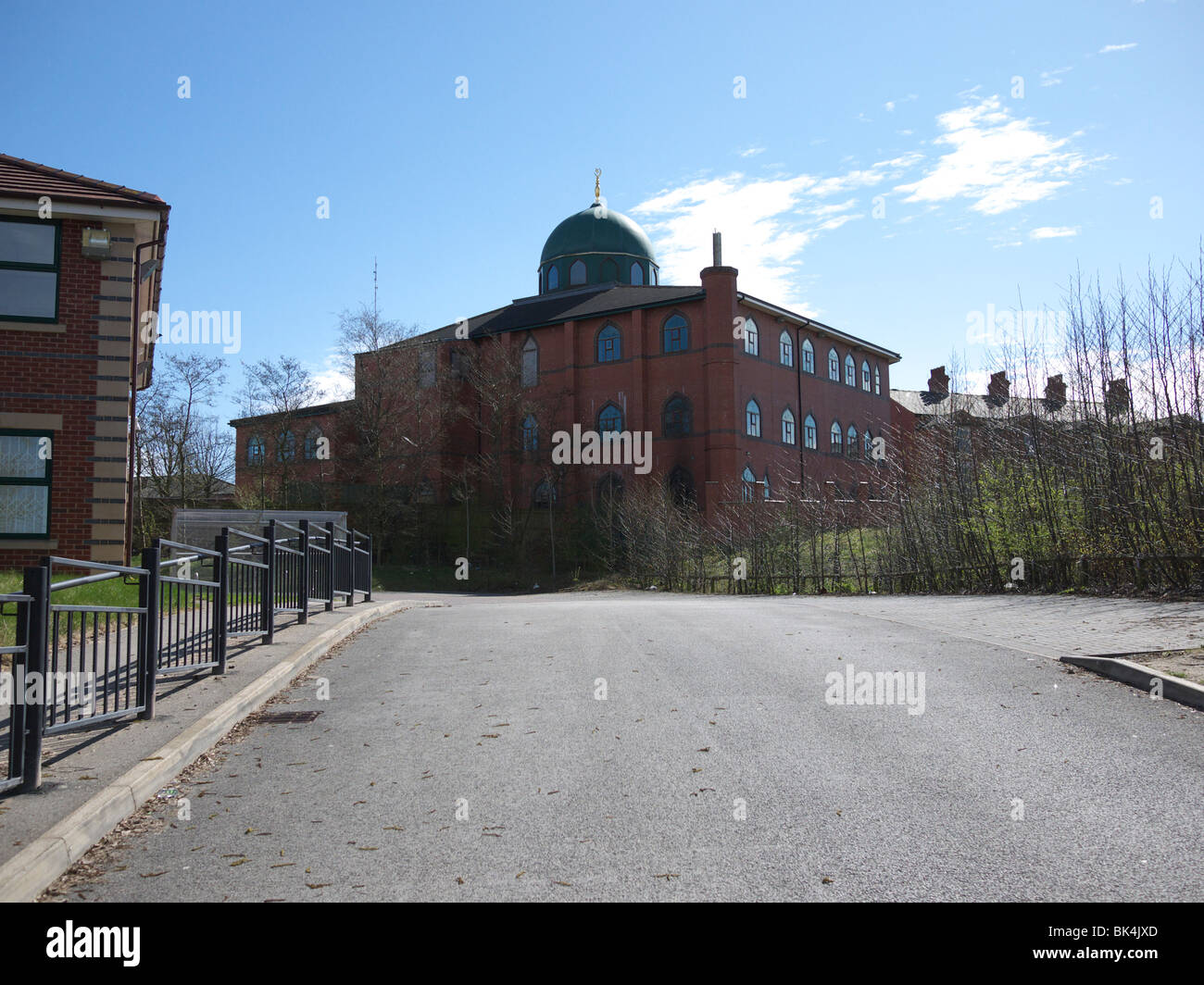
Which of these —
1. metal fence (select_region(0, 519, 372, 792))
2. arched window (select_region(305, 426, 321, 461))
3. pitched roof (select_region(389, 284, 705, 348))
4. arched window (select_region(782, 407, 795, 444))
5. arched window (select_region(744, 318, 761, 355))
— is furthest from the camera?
arched window (select_region(305, 426, 321, 461))

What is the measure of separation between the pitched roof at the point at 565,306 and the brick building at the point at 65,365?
3256 centimetres

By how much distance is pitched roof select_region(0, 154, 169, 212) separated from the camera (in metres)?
16.3

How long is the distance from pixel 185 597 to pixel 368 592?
11.6 m

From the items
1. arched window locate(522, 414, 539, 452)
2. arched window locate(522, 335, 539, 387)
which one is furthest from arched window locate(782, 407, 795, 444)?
arched window locate(522, 335, 539, 387)

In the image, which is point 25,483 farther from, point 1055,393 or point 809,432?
point 809,432

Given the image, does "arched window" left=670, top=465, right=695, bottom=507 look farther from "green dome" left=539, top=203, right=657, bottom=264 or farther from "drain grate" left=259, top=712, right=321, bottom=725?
"drain grate" left=259, top=712, right=321, bottom=725

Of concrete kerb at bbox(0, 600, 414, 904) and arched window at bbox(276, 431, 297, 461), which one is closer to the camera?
concrete kerb at bbox(0, 600, 414, 904)

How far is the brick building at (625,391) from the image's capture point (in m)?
46.0

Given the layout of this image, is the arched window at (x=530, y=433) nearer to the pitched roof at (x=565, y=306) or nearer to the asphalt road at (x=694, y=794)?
the pitched roof at (x=565, y=306)

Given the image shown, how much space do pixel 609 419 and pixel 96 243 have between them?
110ft

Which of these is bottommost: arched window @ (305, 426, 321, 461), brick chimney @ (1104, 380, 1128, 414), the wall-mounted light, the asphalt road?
the asphalt road

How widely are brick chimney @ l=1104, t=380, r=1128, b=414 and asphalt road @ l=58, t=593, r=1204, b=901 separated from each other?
8.48 meters

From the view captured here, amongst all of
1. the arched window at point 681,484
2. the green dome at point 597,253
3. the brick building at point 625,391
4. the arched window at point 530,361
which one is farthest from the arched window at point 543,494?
the green dome at point 597,253
